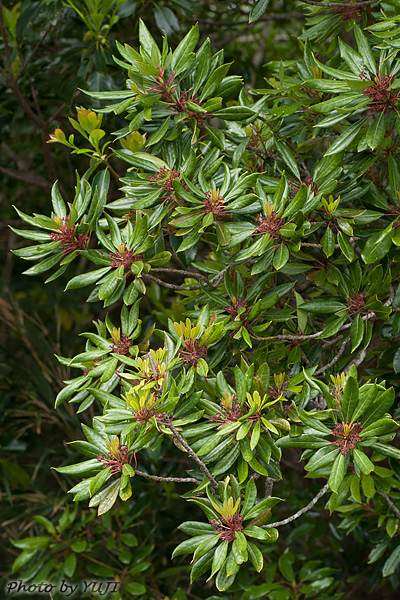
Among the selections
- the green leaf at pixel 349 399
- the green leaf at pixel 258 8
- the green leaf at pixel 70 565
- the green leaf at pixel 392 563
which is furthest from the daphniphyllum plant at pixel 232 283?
the green leaf at pixel 70 565

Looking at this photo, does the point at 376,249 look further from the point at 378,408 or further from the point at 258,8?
the point at 258,8

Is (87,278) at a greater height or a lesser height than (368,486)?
greater

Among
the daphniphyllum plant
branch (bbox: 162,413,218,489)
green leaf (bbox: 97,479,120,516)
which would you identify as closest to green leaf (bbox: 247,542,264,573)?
the daphniphyllum plant

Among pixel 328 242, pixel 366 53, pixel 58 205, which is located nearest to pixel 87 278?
pixel 58 205

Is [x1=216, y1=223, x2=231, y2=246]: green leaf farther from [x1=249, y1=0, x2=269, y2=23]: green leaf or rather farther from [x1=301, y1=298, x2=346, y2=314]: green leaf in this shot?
[x1=249, y1=0, x2=269, y2=23]: green leaf

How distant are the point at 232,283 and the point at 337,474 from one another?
1.51 ft

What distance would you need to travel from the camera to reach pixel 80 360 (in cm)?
113

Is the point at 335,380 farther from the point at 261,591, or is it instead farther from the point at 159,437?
the point at 261,591

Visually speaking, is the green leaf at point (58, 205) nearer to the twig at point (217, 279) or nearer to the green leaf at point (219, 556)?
the twig at point (217, 279)

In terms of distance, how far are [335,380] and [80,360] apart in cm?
49

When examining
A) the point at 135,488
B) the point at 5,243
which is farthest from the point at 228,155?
the point at 5,243

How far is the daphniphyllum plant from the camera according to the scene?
39.8 inches

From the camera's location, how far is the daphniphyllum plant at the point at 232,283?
3.32 feet

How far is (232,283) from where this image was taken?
1.25m
